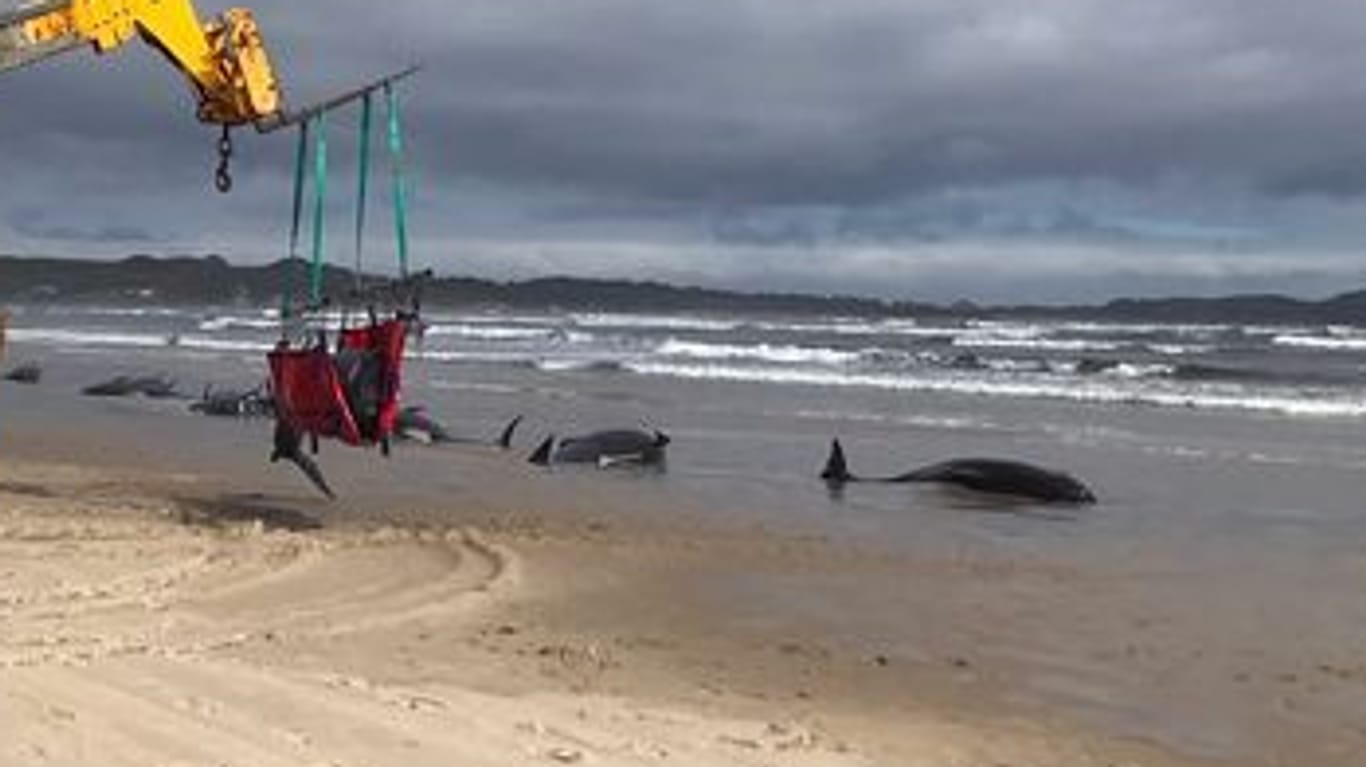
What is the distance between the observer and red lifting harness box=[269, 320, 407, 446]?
44.8 ft

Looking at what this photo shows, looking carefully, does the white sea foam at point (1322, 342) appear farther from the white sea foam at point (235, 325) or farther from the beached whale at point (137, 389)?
the beached whale at point (137, 389)

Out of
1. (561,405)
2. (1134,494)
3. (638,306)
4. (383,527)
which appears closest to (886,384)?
(561,405)

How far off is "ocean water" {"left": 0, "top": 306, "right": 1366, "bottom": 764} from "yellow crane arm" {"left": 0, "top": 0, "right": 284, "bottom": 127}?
3766 millimetres

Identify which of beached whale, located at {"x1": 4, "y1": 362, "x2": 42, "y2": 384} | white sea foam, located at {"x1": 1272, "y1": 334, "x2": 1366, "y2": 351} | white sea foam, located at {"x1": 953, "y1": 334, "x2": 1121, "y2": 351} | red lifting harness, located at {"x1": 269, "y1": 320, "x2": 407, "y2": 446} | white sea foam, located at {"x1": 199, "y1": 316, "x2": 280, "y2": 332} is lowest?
white sea foam, located at {"x1": 199, "y1": 316, "x2": 280, "y2": 332}

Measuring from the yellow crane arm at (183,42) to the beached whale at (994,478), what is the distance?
7208 millimetres

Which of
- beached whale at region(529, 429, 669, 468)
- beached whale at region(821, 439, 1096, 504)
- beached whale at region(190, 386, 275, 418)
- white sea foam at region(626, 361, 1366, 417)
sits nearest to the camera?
beached whale at region(821, 439, 1096, 504)

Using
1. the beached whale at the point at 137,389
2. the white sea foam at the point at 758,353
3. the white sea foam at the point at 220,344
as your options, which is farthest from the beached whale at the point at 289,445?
the white sea foam at the point at 220,344

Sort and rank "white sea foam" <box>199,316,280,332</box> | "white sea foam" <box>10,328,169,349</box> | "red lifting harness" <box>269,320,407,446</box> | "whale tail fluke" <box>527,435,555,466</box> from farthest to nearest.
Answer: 1. "white sea foam" <box>199,316,280,332</box>
2. "white sea foam" <box>10,328,169,349</box>
3. "whale tail fluke" <box>527,435,555,466</box>
4. "red lifting harness" <box>269,320,407,446</box>

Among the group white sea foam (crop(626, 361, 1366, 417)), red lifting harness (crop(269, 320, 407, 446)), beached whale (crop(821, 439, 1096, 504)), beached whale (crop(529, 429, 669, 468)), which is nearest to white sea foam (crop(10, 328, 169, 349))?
white sea foam (crop(626, 361, 1366, 417))

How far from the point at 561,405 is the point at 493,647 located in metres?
22.1

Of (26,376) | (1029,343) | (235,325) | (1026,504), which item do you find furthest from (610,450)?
(235,325)

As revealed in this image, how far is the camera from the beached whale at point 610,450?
20.8 meters

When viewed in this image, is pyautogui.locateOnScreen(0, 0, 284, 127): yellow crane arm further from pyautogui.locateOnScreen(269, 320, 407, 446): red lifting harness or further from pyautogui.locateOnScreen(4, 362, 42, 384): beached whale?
pyautogui.locateOnScreen(4, 362, 42, 384): beached whale

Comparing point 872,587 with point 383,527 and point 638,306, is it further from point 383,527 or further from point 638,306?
point 638,306
